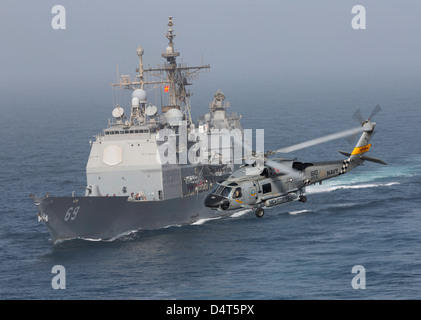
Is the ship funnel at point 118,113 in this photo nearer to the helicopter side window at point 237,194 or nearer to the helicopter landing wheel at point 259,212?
the helicopter side window at point 237,194

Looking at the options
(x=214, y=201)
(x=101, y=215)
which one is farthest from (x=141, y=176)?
(x=214, y=201)

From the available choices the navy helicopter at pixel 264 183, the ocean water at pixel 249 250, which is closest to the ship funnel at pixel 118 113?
the ocean water at pixel 249 250

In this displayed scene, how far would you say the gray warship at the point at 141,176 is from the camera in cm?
4506

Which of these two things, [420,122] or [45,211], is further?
[420,122]

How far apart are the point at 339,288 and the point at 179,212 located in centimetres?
1471

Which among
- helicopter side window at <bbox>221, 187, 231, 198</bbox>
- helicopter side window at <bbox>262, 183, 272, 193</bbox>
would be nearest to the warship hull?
helicopter side window at <bbox>221, 187, 231, 198</bbox>

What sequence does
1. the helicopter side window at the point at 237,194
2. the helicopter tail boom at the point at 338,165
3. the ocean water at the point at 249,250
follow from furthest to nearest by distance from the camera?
1. the ocean water at the point at 249,250
2. the helicopter tail boom at the point at 338,165
3. the helicopter side window at the point at 237,194

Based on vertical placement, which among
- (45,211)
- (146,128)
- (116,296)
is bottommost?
(116,296)

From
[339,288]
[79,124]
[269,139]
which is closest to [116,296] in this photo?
[339,288]

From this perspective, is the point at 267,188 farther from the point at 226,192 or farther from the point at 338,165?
the point at 338,165

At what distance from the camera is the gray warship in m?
45.1

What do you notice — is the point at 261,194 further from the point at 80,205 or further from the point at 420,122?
the point at 420,122

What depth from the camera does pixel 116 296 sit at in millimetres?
36625

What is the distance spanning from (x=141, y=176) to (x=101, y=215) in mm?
3765
